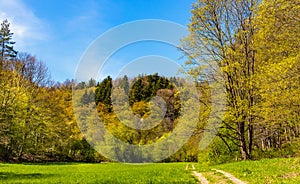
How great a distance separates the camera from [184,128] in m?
25.0

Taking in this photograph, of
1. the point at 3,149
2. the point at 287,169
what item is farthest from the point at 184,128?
the point at 3,149

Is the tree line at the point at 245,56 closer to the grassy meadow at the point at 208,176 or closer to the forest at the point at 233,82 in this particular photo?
the forest at the point at 233,82

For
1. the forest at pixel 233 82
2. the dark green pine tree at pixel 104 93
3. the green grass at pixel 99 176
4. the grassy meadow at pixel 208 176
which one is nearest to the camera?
the grassy meadow at pixel 208 176

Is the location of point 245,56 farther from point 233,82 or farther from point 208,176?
A: point 208,176

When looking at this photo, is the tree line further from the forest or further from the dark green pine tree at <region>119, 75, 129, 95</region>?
the dark green pine tree at <region>119, 75, 129, 95</region>

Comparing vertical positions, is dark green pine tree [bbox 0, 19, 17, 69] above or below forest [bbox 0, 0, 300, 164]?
above

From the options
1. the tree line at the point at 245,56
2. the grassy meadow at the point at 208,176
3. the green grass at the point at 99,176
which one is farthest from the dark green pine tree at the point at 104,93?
the grassy meadow at the point at 208,176

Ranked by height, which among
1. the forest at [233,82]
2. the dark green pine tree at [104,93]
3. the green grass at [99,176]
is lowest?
the green grass at [99,176]

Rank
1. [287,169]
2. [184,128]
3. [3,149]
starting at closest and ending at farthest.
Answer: [287,169], [184,128], [3,149]

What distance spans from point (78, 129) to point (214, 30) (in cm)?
3945

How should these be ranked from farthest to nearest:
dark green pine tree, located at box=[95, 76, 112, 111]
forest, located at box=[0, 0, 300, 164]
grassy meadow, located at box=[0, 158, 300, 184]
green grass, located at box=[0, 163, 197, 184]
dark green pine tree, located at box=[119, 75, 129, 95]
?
1. dark green pine tree, located at box=[95, 76, 112, 111]
2. dark green pine tree, located at box=[119, 75, 129, 95]
3. forest, located at box=[0, 0, 300, 164]
4. green grass, located at box=[0, 163, 197, 184]
5. grassy meadow, located at box=[0, 158, 300, 184]

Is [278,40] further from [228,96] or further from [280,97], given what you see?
[228,96]

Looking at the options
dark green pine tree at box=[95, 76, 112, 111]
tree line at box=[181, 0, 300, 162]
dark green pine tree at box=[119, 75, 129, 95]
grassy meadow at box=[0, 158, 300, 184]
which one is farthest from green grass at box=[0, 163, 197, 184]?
dark green pine tree at box=[95, 76, 112, 111]

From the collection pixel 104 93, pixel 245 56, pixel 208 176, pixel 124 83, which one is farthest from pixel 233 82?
pixel 104 93
